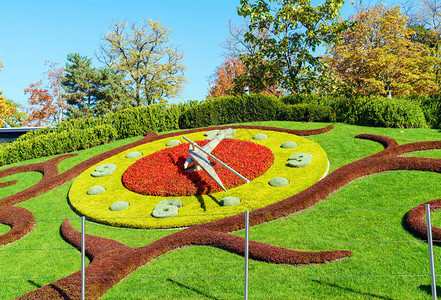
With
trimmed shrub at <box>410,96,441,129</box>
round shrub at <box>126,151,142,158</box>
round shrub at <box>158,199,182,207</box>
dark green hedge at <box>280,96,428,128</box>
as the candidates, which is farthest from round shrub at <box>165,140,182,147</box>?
trimmed shrub at <box>410,96,441,129</box>

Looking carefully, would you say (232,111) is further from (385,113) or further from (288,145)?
(385,113)

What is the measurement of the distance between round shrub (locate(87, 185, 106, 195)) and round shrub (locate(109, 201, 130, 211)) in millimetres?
1920

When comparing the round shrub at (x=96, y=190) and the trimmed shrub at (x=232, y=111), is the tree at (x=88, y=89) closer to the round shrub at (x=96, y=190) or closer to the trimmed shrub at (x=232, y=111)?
the trimmed shrub at (x=232, y=111)

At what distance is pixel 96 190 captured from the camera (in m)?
14.1

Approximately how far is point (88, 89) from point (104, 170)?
28.6 meters

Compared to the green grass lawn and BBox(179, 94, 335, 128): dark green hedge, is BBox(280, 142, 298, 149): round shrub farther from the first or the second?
BBox(179, 94, 335, 128): dark green hedge

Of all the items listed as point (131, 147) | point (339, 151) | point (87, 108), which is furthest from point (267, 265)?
point (87, 108)

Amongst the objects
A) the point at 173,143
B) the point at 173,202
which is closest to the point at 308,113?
the point at 173,143

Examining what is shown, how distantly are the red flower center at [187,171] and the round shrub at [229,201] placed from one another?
108 centimetres

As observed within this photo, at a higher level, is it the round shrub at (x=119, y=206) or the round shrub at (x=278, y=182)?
the round shrub at (x=278, y=182)

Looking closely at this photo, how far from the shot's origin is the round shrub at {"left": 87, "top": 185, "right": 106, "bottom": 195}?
14055mm

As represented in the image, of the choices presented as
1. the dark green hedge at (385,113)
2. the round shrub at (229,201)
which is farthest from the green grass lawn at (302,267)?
the dark green hedge at (385,113)

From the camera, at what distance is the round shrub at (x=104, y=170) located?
15812 mm

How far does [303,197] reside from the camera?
1099 centimetres
